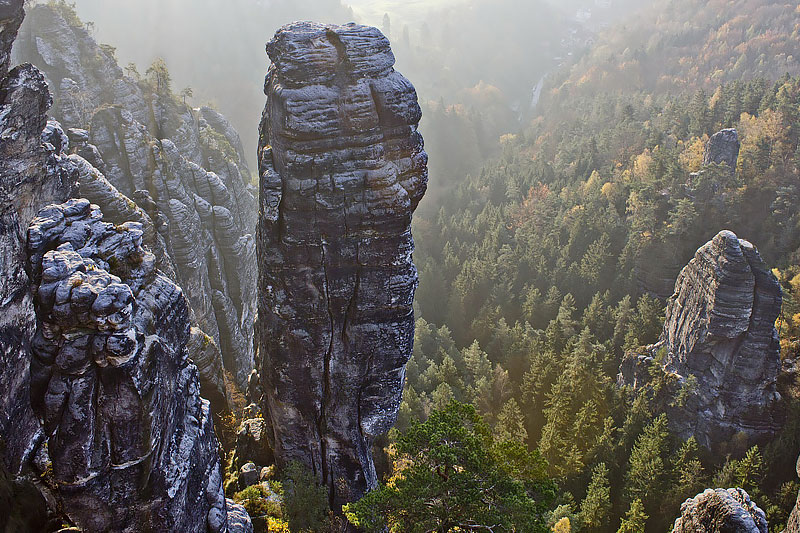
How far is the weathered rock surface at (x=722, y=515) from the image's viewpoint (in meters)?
18.5

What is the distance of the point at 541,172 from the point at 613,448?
161 ft

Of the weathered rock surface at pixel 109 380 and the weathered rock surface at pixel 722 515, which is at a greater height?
the weathered rock surface at pixel 109 380

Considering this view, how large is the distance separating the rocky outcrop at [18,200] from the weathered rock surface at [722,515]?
70.4 ft

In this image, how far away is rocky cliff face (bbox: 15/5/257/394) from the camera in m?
32.6

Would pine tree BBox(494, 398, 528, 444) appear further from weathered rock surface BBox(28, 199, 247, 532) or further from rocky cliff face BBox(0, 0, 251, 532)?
weathered rock surface BBox(28, 199, 247, 532)

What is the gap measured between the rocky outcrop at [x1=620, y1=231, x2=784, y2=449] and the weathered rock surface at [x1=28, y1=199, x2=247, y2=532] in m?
29.7

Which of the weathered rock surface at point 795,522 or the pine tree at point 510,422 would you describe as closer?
the weathered rock surface at point 795,522

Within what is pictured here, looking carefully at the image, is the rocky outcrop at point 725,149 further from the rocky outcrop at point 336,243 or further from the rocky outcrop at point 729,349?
the rocky outcrop at point 336,243

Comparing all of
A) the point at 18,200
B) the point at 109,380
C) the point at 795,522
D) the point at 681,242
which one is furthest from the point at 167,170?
the point at 681,242

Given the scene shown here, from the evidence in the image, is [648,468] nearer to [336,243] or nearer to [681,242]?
[336,243]

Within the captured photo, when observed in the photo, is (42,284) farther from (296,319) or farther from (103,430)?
(296,319)

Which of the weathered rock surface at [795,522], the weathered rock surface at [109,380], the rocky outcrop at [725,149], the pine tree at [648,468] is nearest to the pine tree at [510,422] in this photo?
the pine tree at [648,468]

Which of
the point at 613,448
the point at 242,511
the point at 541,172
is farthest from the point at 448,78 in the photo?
the point at 242,511

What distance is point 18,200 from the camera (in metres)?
16.7
